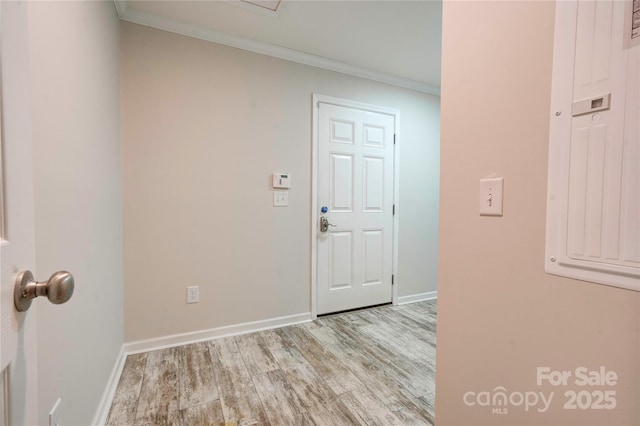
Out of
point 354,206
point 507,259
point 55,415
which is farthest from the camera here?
point 354,206

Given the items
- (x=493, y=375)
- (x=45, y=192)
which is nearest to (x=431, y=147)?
(x=493, y=375)

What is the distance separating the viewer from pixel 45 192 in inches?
35.0

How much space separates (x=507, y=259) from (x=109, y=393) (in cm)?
203

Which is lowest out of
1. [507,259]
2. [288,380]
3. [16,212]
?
[288,380]

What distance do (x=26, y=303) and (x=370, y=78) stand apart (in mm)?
2959

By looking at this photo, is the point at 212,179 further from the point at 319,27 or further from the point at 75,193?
the point at 319,27

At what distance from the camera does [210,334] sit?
2234mm

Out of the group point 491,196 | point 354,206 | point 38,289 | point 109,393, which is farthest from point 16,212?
point 354,206

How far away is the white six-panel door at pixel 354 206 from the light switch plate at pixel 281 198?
12.7 inches

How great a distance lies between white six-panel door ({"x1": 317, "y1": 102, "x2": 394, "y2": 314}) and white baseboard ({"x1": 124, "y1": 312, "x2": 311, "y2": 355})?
32 cm

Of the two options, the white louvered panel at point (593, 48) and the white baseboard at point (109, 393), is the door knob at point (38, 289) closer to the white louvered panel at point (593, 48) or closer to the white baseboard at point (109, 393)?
the white louvered panel at point (593, 48)

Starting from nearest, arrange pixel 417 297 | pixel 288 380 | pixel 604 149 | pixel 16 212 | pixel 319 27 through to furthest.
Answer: pixel 16 212
pixel 604 149
pixel 288 380
pixel 319 27
pixel 417 297

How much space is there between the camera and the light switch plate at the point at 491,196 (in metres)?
0.83

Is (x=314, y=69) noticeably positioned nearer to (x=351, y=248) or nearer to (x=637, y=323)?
(x=351, y=248)
